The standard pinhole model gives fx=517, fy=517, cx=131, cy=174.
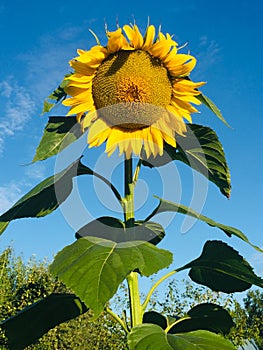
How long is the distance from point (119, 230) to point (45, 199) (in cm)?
35

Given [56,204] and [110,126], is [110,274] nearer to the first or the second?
[56,204]

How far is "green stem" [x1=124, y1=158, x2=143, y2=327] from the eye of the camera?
1.97 metres

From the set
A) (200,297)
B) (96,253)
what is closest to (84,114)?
(96,253)

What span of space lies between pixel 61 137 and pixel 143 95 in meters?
0.36

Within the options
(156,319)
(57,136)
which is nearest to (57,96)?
(57,136)

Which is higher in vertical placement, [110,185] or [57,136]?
[57,136]

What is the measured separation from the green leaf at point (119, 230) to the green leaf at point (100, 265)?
179 mm

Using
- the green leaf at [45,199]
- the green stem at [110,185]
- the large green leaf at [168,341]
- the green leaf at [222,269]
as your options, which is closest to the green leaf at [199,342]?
the large green leaf at [168,341]

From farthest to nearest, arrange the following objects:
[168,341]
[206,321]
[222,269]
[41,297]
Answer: [41,297] → [206,321] → [222,269] → [168,341]

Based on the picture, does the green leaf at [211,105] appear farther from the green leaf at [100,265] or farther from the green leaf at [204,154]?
the green leaf at [100,265]

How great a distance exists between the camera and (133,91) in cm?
203

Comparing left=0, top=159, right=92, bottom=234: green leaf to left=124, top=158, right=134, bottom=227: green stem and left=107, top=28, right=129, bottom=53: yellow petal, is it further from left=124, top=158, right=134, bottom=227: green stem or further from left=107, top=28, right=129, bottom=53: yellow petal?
left=107, top=28, right=129, bottom=53: yellow petal

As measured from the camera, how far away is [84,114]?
6.97 ft

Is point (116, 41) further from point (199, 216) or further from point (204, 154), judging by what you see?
point (199, 216)
